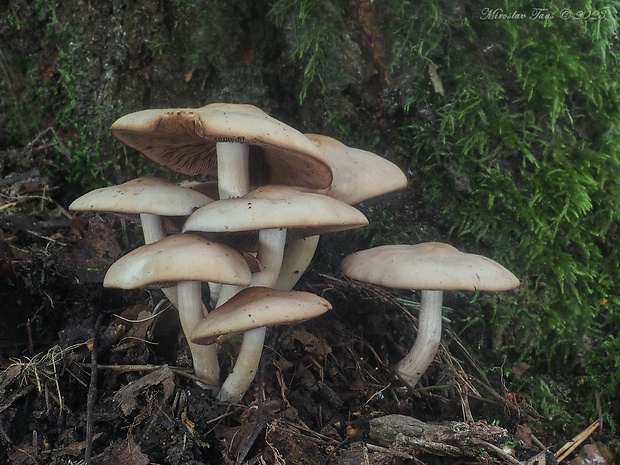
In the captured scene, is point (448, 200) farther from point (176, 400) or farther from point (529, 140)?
point (176, 400)

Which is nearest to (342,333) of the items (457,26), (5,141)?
(457,26)

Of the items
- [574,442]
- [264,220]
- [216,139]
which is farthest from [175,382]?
[574,442]

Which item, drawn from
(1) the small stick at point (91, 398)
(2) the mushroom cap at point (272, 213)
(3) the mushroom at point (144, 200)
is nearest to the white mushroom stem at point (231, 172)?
(3) the mushroom at point (144, 200)

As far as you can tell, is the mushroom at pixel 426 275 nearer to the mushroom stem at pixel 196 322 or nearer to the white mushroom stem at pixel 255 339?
the white mushroom stem at pixel 255 339

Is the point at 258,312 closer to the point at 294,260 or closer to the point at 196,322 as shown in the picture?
the point at 196,322

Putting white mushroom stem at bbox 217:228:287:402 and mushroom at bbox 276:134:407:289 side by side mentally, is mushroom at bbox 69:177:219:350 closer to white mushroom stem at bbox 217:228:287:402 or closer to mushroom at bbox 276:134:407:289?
white mushroom stem at bbox 217:228:287:402

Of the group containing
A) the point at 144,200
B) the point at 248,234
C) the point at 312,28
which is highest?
the point at 312,28
